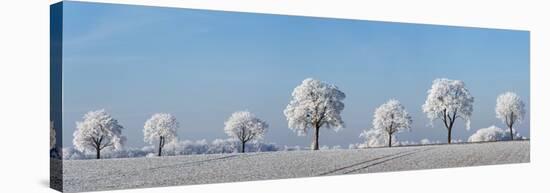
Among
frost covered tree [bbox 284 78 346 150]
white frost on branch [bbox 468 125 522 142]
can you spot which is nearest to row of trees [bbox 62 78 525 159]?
frost covered tree [bbox 284 78 346 150]

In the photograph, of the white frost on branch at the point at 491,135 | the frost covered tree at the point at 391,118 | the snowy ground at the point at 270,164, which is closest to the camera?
the snowy ground at the point at 270,164

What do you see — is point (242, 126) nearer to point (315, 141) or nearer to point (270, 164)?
point (270, 164)

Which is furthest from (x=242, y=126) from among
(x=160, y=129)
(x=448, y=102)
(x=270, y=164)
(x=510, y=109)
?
(x=510, y=109)

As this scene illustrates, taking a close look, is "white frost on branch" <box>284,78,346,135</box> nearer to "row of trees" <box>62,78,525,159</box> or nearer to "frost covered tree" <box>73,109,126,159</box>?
"row of trees" <box>62,78,525,159</box>

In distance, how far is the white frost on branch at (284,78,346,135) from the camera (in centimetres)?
1239

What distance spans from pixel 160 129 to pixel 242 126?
4.30 feet

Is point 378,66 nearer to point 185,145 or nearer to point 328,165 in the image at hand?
point 328,165

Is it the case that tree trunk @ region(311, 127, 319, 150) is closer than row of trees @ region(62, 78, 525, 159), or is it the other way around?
row of trees @ region(62, 78, 525, 159)

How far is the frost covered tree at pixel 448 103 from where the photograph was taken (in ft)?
45.2

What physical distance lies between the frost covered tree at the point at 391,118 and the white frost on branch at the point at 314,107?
738 mm

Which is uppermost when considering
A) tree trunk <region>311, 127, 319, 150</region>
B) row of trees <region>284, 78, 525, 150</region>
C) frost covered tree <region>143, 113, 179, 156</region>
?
row of trees <region>284, 78, 525, 150</region>

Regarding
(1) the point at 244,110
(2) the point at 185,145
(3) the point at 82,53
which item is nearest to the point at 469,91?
(1) the point at 244,110

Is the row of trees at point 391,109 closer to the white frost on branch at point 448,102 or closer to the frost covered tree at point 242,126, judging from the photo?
the white frost on branch at point 448,102

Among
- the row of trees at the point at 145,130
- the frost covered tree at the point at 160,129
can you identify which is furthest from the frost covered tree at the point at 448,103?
the frost covered tree at the point at 160,129
